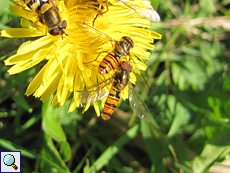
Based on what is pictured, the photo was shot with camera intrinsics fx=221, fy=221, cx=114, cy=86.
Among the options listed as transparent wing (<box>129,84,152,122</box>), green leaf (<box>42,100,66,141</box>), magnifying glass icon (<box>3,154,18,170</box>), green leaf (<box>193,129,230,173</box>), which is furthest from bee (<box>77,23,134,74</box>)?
green leaf (<box>193,129,230,173</box>)

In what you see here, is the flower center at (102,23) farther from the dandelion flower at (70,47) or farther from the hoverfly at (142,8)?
the hoverfly at (142,8)

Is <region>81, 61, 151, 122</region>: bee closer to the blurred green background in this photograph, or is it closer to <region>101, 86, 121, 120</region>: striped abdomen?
<region>101, 86, 121, 120</region>: striped abdomen

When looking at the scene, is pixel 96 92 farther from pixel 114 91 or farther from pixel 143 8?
pixel 143 8

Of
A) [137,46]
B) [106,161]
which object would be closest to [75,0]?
[137,46]

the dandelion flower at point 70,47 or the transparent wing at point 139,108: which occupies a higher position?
the dandelion flower at point 70,47

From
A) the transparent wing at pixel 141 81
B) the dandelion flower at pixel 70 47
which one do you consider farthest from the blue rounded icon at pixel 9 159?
the transparent wing at pixel 141 81

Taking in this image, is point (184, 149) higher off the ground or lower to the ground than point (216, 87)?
lower

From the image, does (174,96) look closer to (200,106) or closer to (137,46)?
(200,106)
